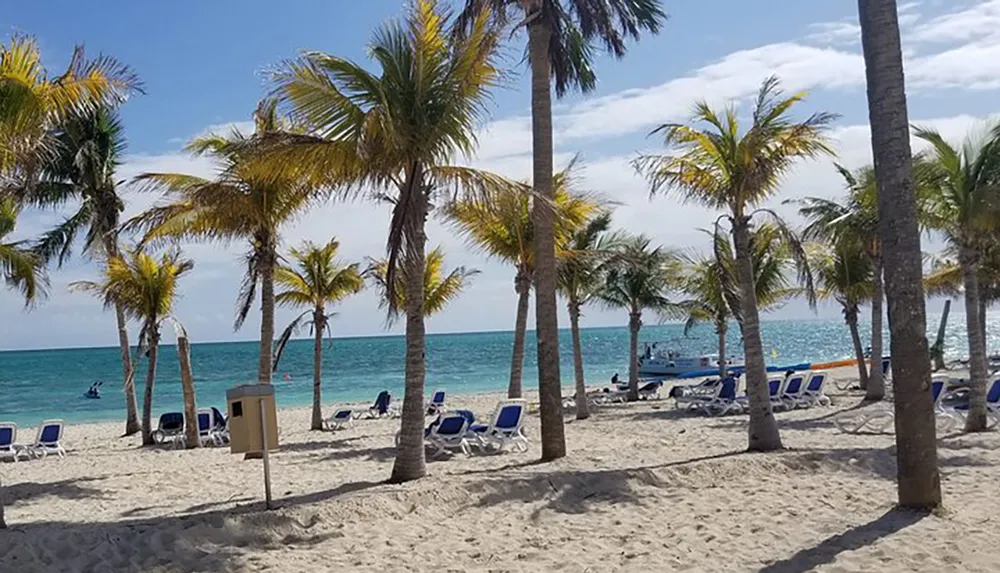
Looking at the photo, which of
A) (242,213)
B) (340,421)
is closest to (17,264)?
(242,213)

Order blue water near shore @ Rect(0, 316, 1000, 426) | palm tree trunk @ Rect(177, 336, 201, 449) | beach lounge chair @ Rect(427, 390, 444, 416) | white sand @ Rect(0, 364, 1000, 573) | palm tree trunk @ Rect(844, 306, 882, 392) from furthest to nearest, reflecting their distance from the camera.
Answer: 1. blue water near shore @ Rect(0, 316, 1000, 426)
2. beach lounge chair @ Rect(427, 390, 444, 416)
3. palm tree trunk @ Rect(844, 306, 882, 392)
4. palm tree trunk @ Rect(177, 336, 201, 449)
5. white sand @ Rect(0, 364, 1000, 573)

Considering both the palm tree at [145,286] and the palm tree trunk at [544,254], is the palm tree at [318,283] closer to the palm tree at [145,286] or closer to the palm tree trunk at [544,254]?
the palm tree at [145,286]

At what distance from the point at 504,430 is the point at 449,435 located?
2.87 ft

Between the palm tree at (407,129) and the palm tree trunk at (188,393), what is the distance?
25.3ft

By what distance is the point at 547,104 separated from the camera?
11555 mm

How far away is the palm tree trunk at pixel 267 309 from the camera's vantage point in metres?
12.8

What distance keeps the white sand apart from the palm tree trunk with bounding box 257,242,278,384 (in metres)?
1.49

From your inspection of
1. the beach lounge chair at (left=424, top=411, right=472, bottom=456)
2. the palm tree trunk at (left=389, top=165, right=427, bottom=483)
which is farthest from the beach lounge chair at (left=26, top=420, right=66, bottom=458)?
the palm tree trunk at (left=389, top=165, right=427, bottom=483)

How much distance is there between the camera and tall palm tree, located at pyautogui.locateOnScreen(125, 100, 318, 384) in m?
12.4

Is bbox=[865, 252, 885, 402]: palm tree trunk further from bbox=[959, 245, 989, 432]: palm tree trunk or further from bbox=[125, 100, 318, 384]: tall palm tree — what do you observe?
bbox=[125, 100, 318, 384]: tall palm tree

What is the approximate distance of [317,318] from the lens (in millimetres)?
20422

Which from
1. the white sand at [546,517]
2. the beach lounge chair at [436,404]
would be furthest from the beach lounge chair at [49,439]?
the beach lounge chair at [436,404]

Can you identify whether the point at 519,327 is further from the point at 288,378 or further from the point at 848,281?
the point at 288,378

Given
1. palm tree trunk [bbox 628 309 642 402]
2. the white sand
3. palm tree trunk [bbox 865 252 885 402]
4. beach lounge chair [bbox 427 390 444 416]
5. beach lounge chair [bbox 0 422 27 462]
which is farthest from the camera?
beach lounge chair [bbox 427 390 444 416]
